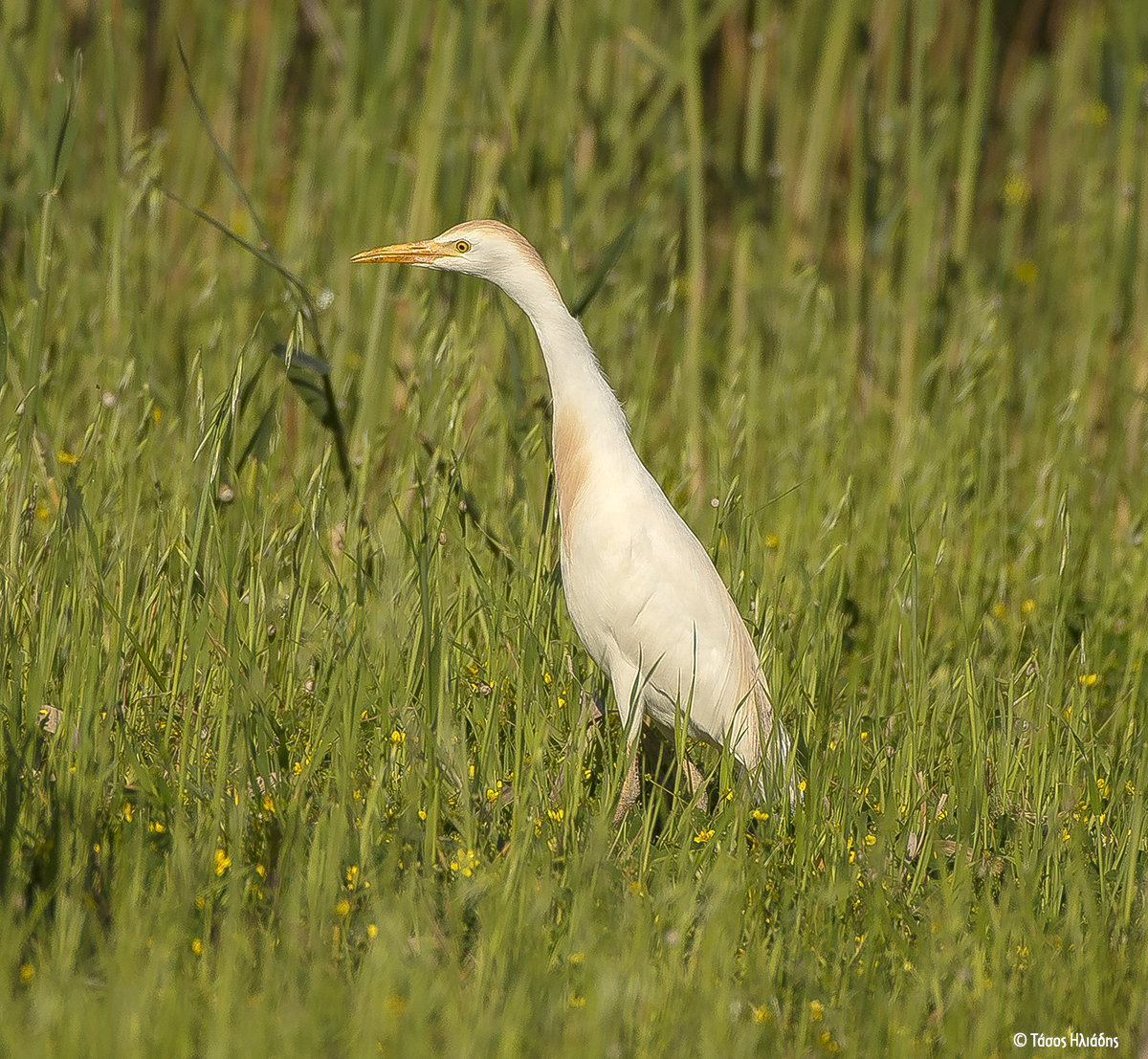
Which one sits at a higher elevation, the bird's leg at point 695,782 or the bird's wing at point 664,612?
the bird's wing at point 664,612

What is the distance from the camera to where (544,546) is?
12.3 ft

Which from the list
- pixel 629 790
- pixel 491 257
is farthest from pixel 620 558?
pixel 491 257

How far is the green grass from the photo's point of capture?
2373 mm

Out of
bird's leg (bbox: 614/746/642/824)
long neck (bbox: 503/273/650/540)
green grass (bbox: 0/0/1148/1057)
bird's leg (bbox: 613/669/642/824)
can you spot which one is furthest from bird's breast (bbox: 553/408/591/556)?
bird's leg (bbox: 614/746/642/824)

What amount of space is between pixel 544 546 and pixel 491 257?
34.9 inches

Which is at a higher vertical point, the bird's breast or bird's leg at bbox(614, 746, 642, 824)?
the bird's breast

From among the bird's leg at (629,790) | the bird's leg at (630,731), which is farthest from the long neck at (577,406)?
the bird's leg at (629,790)

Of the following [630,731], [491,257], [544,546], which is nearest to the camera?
[630,731]

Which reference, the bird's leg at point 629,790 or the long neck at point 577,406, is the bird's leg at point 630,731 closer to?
the bird's leg at point 629,790

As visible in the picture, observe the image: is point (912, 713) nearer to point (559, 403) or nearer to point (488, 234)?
point (559, 403)

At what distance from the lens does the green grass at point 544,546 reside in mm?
2373

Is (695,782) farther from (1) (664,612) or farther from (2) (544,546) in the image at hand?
(2) (544,546)

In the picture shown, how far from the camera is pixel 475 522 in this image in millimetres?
3580

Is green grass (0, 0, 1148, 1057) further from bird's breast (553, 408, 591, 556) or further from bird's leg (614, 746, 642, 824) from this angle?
bird's breast (553, 408, 591, 556)
